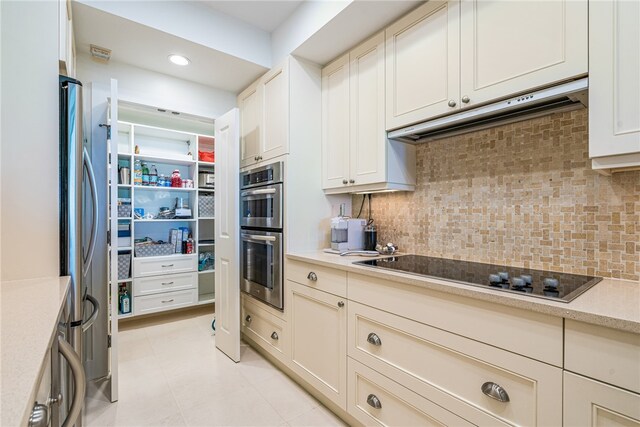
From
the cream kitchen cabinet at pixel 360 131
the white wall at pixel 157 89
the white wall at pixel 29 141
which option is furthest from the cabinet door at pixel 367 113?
the white wall at pixel 29 141

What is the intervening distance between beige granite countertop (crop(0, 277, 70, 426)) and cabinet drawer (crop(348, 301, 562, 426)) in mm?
1234

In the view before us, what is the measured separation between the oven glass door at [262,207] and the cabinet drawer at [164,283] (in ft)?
4.22

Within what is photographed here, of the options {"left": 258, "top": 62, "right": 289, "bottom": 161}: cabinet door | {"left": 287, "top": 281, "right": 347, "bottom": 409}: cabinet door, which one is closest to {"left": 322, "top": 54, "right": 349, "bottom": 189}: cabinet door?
{"left": 258, "top": 62, "right": 289, "bottom": 161}: cabinet door

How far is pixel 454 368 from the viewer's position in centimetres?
121

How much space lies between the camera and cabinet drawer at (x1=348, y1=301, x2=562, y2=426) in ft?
3.24

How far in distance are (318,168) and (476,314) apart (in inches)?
62.2

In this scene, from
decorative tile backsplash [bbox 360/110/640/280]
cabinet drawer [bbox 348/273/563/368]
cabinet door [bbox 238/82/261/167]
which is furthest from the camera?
cabinet door [bbox 238/82/261/167]

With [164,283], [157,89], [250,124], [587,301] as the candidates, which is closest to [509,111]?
[587,301]

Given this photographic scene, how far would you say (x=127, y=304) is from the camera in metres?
3.16

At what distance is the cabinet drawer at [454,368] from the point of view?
986 millimetres

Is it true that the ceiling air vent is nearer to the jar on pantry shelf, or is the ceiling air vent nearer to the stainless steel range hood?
the jar on pantry shelf

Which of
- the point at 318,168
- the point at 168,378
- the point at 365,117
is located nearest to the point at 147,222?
the point at 168,378

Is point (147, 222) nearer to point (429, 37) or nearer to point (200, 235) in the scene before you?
point (200, 235)

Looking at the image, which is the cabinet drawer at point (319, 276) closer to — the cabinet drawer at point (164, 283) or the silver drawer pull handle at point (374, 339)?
the silver drawer pull handle at point (374, 339)
